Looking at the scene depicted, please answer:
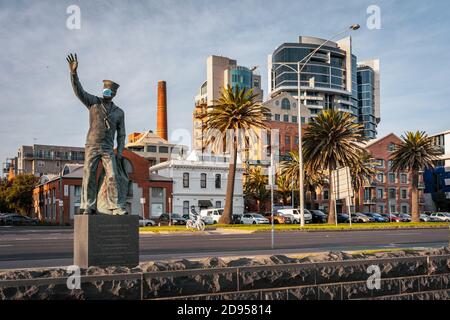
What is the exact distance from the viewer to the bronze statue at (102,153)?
9.32m

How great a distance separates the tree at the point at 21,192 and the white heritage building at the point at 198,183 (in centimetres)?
2257

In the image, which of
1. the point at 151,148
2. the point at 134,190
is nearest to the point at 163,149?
the point at 151,148

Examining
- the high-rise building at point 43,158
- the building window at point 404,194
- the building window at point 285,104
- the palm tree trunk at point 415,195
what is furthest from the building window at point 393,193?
the high-rise building at point 43,158

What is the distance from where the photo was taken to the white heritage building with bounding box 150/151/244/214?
6247 cm

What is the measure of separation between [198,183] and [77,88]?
2151 inches

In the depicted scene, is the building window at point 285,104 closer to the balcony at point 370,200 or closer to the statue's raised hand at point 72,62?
the balcony at point 370,200

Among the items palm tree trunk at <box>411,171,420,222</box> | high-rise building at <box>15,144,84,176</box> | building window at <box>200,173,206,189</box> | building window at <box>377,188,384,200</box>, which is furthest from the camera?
high-rise building at <box>15,144,84,176</box>

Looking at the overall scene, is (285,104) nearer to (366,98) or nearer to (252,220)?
(252,220)

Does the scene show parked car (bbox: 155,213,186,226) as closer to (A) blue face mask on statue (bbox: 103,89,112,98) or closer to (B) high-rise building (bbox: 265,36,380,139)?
(A) blue face mask on statue (bbox: 103,89,112,98)

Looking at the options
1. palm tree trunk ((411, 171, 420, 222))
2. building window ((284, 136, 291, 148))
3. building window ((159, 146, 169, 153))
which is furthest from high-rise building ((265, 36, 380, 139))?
palm tree trunk ((411, 171, 420, 222))

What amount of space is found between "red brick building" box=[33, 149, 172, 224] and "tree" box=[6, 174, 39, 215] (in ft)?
45.2

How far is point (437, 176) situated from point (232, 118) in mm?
59935

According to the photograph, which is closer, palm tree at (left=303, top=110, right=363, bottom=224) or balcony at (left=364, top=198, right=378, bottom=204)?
palm tree at (left=303, top=110, right=363, bottom=224)

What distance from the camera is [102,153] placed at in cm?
955
